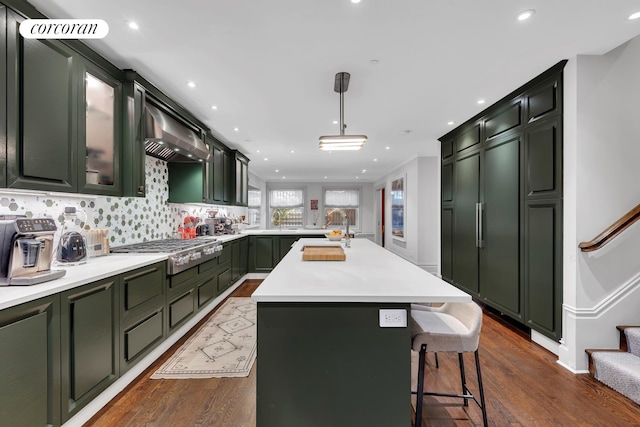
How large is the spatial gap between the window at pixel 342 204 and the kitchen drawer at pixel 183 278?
821cm

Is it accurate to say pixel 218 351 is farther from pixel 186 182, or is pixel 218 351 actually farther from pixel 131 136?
pixel 186 182

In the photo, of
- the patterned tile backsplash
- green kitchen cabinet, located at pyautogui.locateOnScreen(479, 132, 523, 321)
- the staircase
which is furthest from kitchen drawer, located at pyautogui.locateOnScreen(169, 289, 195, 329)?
the staircase

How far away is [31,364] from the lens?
4.73 ft

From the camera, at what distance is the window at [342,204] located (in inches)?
444

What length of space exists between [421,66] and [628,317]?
2.79 m

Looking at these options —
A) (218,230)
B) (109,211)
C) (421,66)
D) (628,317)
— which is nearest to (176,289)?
(109,211)

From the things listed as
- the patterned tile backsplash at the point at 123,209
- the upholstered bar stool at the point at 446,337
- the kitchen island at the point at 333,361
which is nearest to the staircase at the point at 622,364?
the upholstered bar stool at the point at 446,337

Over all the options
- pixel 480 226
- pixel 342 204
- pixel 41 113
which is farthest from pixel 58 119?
pixel 342 204

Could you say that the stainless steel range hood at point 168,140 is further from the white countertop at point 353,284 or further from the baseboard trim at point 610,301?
the baseboard trim at point 610,301

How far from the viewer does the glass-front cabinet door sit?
2174 millimetres

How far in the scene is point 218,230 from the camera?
5.22 metres

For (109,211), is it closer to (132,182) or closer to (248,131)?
(132,182)

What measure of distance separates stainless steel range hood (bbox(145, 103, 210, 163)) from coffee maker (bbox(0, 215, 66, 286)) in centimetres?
144

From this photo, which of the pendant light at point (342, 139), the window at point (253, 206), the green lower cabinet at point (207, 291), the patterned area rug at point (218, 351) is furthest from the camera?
the window at point (253, 206)
